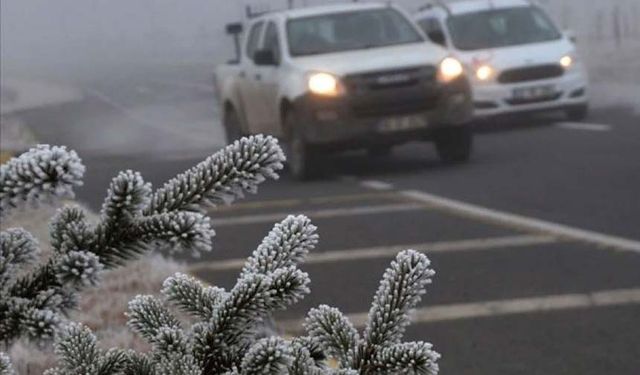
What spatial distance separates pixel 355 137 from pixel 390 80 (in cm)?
68

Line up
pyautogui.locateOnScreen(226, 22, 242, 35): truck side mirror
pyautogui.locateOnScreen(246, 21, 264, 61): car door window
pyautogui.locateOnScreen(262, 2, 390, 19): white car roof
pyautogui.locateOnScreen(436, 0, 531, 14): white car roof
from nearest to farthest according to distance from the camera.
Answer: pyautogui.locateOnScreen(262, 2, 390, 19): white car roof, pyautogui.locateOnScreen(246, 21, 264, 61): car door window, pyautogui.locateOnScreen(226, 22, 242, 35): truck side mirror, pyautogui.locateOnScreen(436, 0, 531, 14): white car roof

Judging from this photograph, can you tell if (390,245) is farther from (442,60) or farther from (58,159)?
(58,159)

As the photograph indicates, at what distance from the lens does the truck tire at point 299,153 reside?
53.3ft

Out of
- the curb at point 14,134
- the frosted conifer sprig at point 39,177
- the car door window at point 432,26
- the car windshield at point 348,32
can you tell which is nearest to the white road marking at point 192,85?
the curb at point 14,134

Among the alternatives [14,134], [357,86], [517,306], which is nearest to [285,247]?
[517,306]

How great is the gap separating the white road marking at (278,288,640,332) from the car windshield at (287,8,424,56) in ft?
29.1

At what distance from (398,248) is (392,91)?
578cm

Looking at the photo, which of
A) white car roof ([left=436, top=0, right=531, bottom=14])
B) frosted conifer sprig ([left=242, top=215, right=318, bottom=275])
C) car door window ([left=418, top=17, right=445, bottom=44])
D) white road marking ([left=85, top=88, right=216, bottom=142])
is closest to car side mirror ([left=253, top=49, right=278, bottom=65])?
car door window ([left=418, top=17, right=445, bottom=44])

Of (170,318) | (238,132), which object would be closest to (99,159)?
(238,132)

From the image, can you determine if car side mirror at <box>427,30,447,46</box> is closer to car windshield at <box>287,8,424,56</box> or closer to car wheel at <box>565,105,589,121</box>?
car wheel at <box>565,105,589,121</box>

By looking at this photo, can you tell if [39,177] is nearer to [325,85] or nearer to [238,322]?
[238,322]

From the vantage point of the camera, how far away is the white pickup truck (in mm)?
16219

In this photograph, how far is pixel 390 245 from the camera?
35.7 ft

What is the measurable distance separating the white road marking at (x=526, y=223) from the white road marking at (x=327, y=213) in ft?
0.75
